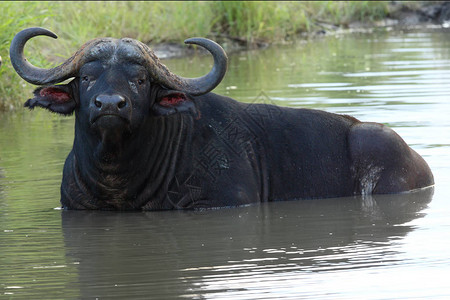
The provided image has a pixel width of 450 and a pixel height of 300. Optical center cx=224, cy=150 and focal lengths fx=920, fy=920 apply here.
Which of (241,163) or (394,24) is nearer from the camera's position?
(241,163)

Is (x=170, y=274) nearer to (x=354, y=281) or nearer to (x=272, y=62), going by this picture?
(x=354, y=281)

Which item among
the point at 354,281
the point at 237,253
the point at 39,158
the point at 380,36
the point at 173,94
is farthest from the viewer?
the point at 380,36

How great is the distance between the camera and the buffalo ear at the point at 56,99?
7.05 meters

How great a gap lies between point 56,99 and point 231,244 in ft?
6.14

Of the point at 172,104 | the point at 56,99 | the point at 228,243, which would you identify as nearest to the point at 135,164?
the point at 172,104

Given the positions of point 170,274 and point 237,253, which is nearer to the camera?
point 170,274

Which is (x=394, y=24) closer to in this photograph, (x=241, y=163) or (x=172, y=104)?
(x=241, y=163)

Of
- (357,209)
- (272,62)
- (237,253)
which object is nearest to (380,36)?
(272,62)

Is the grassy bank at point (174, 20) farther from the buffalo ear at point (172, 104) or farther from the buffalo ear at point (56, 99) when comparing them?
the buffalo ear at point (172, 104)

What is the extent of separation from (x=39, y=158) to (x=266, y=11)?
42.8ft

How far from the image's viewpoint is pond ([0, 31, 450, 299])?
206 inches

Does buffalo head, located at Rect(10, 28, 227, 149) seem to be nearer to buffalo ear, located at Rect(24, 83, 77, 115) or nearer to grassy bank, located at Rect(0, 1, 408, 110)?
buffalo ear, located at Rect(24, 83, 77, 115)

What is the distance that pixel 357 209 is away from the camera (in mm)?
7355

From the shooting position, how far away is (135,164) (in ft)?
24.0
